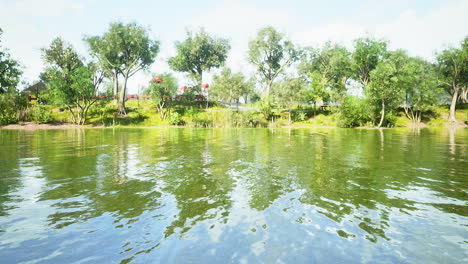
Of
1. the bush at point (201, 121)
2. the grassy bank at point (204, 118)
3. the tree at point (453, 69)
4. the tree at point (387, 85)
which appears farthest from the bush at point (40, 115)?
the tree at point (453, 69)

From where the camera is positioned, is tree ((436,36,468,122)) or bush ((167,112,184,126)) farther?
tree ((436,36,468,122))

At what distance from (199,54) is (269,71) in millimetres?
20618

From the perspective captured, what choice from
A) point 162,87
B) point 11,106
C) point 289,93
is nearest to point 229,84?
point 289,93

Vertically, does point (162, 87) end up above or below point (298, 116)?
above

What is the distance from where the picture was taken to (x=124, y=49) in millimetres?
58438

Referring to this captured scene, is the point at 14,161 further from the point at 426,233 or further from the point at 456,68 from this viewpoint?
the point at 456,68

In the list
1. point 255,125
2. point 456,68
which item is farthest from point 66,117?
point 456,68

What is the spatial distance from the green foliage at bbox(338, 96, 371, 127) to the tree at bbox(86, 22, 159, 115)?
146ft

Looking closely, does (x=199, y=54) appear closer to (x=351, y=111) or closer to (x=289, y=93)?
(x=289, y=93)

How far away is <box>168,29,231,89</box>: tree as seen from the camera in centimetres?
7106

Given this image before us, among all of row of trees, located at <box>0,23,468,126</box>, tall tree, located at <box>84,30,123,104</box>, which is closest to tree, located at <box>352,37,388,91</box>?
row of trees, located at <box>0,23,468,126</box>

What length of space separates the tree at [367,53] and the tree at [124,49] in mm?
52712

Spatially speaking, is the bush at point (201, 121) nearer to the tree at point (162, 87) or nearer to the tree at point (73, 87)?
the tree at point (162, 87)

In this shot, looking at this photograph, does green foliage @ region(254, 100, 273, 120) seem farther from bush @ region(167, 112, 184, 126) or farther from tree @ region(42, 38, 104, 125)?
tree @ region(42, 38, 104, 125)
